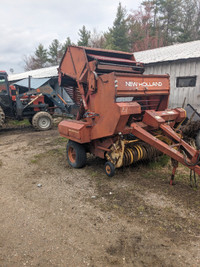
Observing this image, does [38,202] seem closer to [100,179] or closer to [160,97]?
[100,179]

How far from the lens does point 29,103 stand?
29.1ft

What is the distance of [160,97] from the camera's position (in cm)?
427

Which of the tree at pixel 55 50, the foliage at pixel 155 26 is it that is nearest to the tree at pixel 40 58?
the tree at pixel 55 50

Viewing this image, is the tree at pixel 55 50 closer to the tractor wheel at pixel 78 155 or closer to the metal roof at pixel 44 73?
the metal roof at pixel 44 73

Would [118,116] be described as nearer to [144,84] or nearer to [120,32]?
[144,84]

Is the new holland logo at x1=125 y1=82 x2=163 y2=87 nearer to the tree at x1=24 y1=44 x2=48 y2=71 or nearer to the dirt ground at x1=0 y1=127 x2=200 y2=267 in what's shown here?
the dirt ground at x1=0 y1=127 x2=200 y2=267

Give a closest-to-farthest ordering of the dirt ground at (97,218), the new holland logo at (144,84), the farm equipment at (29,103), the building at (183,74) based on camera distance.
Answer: the dirt ground at (97,218), the new holland logo at (144,84), the building at (183,74), the farm equipment at (29,103)

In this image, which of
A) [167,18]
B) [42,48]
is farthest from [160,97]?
[42,48]

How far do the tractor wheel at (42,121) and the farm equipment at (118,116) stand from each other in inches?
181

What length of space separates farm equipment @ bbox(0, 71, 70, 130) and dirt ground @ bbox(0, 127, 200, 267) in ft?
15.4

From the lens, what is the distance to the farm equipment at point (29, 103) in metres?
8.67

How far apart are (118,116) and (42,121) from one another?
21.2 feet

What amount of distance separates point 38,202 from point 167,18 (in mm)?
27830

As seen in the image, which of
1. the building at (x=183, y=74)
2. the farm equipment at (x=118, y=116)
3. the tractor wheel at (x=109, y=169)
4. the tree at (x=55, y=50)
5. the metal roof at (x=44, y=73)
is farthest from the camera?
the tree at (x=55, y=50)
